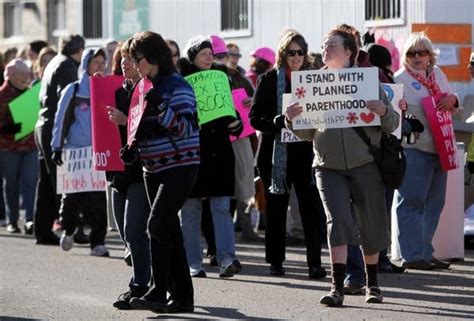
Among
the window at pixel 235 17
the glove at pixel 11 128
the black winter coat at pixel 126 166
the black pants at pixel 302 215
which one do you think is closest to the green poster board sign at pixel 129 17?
the window at pixel 235 17

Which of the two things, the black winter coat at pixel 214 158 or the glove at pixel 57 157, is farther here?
the glove at pixel 57 157

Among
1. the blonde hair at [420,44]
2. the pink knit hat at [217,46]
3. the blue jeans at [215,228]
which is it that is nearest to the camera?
the blue jeans at [215,228]

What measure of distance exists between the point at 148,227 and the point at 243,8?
1447cm

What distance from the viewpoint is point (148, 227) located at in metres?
9.82

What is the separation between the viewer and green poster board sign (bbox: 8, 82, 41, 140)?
1709cm

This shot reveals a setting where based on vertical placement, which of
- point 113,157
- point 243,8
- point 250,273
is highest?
point 243,8

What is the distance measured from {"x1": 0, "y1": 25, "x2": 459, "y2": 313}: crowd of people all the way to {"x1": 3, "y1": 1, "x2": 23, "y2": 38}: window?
53.5ft

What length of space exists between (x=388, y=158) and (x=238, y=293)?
178 cm

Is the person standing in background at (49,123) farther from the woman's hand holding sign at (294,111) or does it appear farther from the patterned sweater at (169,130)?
the patterned sweater at (169,130)

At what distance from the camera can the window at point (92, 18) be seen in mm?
27750

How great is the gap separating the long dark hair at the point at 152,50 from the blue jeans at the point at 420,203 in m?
Answer: 3.57

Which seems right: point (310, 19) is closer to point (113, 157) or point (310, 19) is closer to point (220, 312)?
point (113, 157)

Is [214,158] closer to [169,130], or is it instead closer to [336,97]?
[336,97]

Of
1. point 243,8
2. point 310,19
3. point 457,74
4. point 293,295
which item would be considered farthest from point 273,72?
point 243,8
